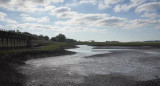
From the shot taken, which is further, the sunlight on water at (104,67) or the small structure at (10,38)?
the small structure at (10,38)

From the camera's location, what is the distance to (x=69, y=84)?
45.6 ft

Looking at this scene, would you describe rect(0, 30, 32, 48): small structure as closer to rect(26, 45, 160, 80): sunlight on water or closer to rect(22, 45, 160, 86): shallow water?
rect(26, 45, 160, 80): sunlight on water

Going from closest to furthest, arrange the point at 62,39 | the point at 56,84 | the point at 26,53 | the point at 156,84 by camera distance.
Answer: the point at 156,84
the point at 56,84
the point at 26,53
the point at 62,39

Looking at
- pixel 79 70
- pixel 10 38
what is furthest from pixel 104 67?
pixel 10 38

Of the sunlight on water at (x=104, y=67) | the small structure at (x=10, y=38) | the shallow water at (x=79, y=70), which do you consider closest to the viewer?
the shallow water at (x=79, y=70)

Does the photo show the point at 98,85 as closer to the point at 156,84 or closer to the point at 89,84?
the point at 89,84

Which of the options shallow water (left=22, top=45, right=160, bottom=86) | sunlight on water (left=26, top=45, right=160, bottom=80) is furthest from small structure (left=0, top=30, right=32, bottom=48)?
shallow water (left=22, top=45, right=160, bottom=86)

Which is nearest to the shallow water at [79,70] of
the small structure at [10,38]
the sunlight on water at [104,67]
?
the sunlight on water at [104,67]

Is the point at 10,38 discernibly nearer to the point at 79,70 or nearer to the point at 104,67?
the point at 79,70

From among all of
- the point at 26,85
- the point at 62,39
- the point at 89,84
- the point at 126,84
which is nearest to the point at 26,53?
the point at 26,85

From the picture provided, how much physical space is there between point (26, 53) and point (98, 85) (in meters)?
25.2

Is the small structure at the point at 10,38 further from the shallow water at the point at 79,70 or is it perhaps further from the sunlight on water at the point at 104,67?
the shallow water at the point at 79,70

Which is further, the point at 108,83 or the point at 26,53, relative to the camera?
the point at 26,53

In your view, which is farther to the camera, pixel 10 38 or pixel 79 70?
pixel 10 38
